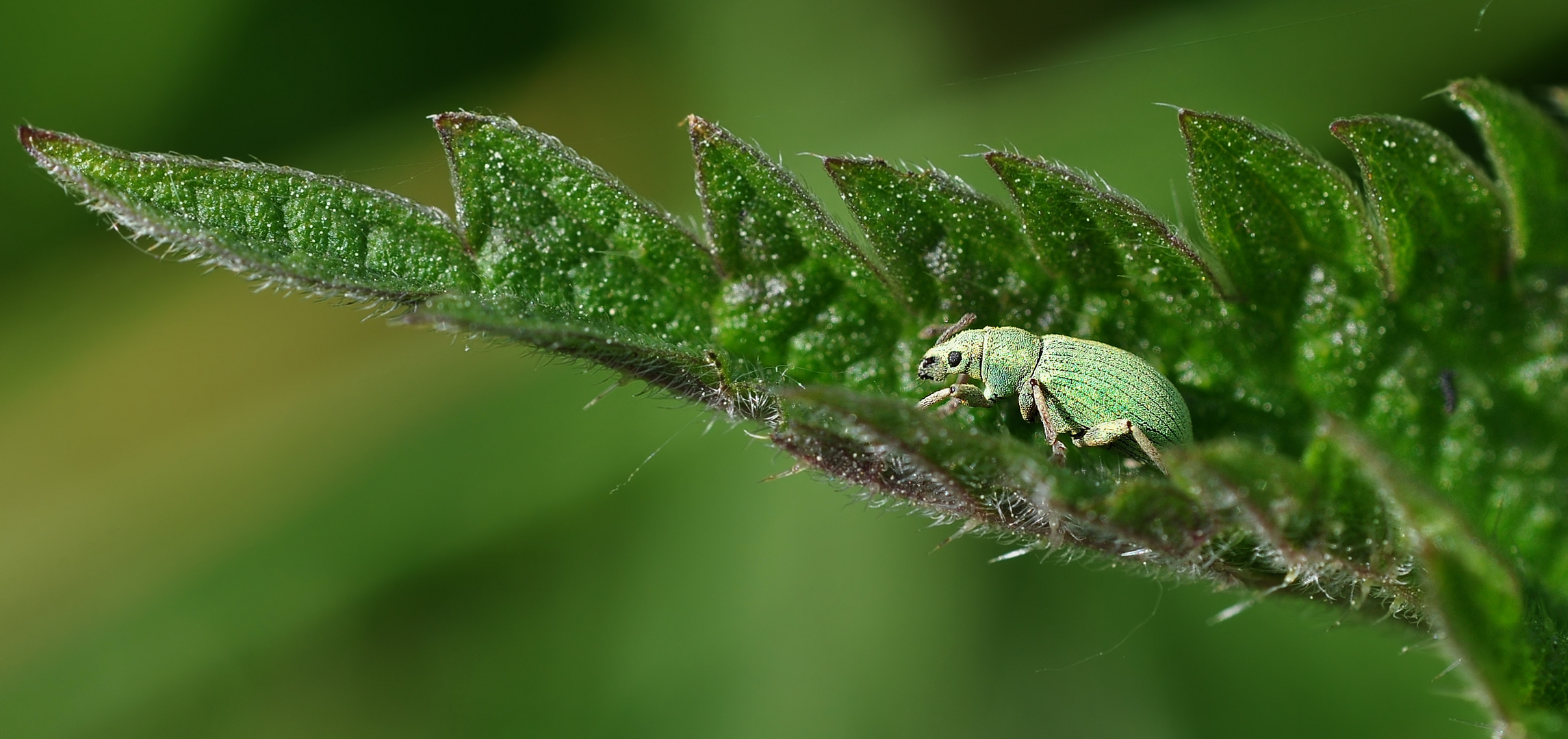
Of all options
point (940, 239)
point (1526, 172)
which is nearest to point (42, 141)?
point (940, 239)

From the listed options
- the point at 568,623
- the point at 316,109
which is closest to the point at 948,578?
the point at 568,623

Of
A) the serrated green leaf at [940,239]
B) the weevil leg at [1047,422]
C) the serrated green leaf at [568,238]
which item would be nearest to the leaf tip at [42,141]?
the serrated green leaf at [568,238]

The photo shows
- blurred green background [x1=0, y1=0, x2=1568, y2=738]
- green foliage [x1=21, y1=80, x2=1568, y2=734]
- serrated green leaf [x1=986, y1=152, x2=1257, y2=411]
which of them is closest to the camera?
green foliage [x1=21, y1=80, x2=1568, y2=734]

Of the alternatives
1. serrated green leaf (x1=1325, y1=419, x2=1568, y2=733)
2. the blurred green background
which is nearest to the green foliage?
serrated green leaf (x1=1325, y1=419, x2=1568, y2=733)

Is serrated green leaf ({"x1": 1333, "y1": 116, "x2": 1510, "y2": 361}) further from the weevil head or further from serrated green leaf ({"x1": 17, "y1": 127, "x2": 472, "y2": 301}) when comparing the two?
serrated green leaf ({"x1": 17, "y1": 127, "x2": 472, "y2": 301})

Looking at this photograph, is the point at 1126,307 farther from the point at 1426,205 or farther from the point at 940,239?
the point at 1426,205

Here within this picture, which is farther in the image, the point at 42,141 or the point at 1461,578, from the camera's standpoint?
the point at 42,141

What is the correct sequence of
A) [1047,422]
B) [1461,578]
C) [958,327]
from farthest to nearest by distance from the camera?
[1047,422]
[958,327]
[1461,578]

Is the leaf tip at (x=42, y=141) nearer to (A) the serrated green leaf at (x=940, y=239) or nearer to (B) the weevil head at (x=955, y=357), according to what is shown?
(A) the serrated green leaf at (x=940, y=239)

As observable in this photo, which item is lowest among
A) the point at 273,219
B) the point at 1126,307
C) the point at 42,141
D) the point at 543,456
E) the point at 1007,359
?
the point at 543,456
